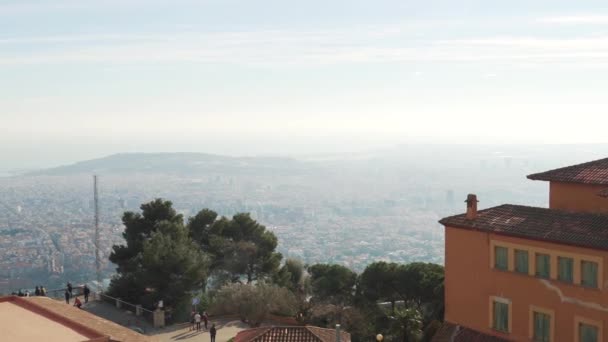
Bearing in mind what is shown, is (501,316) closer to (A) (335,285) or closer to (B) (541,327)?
(B) (541,327)

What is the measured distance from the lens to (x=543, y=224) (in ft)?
76.7

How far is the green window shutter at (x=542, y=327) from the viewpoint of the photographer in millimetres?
22672

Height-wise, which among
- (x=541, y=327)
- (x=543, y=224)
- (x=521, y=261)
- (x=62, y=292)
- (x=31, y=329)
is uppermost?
(x=543, y=224)

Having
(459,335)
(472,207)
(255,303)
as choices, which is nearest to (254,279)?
(255,303)

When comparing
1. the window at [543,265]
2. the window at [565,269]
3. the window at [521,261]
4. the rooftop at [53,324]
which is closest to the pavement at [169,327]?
the rooftop at [53,324]

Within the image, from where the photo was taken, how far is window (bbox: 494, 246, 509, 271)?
2381 cm

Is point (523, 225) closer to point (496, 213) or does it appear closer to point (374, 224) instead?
point (496, 213)

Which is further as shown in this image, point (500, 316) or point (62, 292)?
point (62, 292)

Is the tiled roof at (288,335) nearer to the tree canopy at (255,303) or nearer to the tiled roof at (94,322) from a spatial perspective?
the tree canopy at (255,303)

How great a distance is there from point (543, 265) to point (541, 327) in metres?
1.93

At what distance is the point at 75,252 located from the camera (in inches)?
3819

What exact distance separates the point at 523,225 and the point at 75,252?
271ft

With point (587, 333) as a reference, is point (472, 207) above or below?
above

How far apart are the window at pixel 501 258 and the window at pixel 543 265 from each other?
1139 mm
